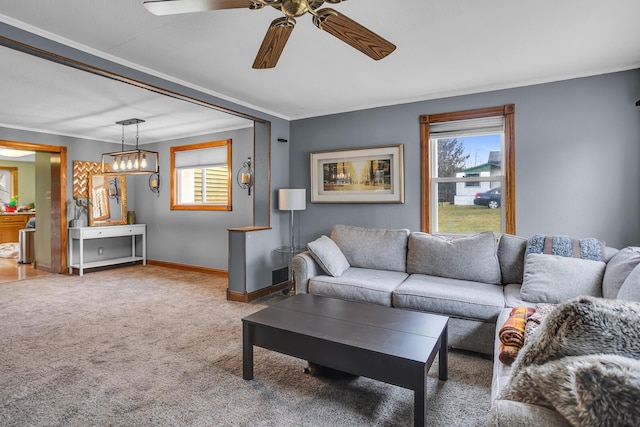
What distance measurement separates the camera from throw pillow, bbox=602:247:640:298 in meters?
2.19

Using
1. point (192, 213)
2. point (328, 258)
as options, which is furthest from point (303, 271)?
point (192, 213)

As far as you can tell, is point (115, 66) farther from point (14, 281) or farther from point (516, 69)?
point (14, 281)

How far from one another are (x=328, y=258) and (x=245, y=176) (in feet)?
7.69

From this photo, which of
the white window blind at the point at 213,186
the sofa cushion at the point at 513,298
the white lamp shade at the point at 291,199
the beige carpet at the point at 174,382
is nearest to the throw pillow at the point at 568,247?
the sofa cushion at the point at 513,298

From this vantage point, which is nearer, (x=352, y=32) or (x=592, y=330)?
(x=592, y=330)

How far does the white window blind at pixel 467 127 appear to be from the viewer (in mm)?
3531

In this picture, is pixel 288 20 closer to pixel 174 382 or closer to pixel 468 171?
pixel 174 382

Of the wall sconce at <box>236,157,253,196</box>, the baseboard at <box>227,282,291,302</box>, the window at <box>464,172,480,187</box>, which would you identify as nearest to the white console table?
the wall sconce at <box>236,157,253,196</box>

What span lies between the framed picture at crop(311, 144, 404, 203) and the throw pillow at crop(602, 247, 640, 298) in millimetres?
2012

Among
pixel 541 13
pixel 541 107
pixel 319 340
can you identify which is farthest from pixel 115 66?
pixel 541 107

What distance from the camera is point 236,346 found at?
2.73 m

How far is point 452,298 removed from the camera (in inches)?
103

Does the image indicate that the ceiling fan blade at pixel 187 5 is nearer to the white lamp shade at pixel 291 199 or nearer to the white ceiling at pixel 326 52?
the white ceiling at pixel 326 52

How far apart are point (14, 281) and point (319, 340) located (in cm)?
564
